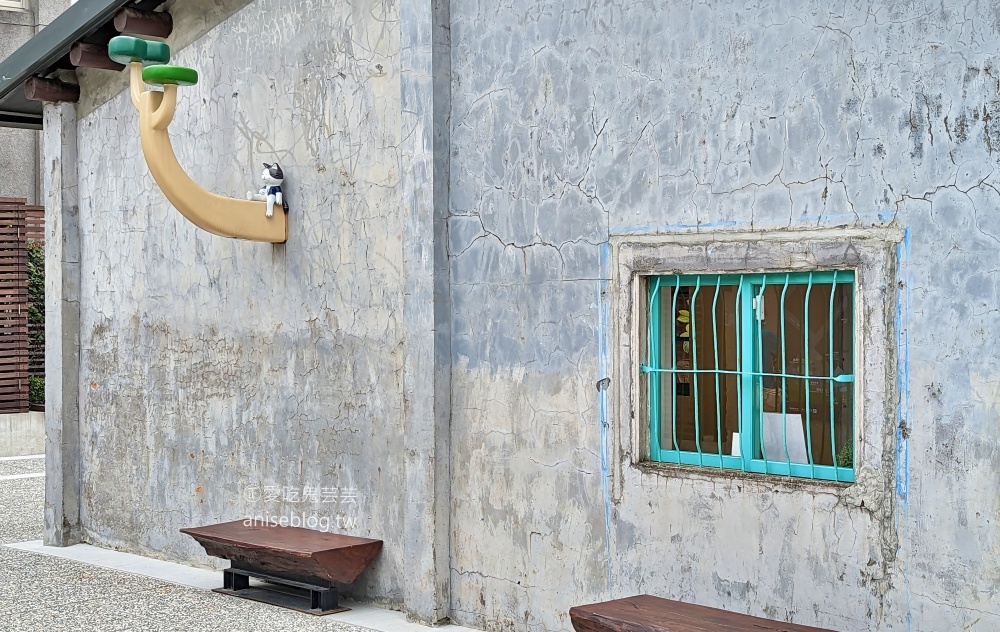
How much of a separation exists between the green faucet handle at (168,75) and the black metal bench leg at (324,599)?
3.09 meters

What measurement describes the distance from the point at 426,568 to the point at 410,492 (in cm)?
43

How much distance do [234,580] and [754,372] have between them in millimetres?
3900

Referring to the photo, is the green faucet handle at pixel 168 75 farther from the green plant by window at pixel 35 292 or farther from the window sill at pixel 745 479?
the green plant by window at pixel 35 292

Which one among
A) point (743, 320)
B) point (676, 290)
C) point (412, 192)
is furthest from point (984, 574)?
point (412, 192)

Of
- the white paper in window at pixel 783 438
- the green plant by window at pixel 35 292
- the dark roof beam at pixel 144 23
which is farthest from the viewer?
the green plant by window at pixel 35 292

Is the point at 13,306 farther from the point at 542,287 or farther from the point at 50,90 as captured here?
the point at 542,287

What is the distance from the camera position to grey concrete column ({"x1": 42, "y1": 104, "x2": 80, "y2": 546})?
9.50m

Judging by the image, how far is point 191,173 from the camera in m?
8.54

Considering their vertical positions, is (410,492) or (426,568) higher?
(410,492)

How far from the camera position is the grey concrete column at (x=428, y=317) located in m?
6.60

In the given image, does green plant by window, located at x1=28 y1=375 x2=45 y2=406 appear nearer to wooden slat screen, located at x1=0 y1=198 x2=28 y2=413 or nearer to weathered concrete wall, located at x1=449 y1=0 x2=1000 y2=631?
wooden slat screen, located at x1=0 y1=198 x2=28 y2=413

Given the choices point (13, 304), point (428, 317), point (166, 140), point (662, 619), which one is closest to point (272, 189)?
point (166, 140)

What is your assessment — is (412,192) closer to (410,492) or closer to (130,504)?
(410,492)

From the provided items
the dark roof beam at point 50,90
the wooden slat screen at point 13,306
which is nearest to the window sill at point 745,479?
the dark roof beam at point 50,90
